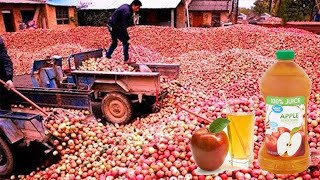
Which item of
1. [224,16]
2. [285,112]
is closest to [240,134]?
[285,112]

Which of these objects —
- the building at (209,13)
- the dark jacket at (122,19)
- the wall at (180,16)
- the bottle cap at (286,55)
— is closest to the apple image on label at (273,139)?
the bottle cap at (286,55)

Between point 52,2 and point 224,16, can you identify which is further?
point 224,16

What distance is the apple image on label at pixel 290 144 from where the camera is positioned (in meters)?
1.90

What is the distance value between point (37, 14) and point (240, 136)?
25.5 meters

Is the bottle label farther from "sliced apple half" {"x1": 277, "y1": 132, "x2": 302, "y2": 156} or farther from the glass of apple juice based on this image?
the glass of apple juice

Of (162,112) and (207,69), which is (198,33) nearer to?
(207,69)

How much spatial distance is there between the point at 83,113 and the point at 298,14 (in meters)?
25.8

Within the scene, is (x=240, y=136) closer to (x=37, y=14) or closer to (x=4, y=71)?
(x=4, y=71)

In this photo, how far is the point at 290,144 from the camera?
1914 millimetres

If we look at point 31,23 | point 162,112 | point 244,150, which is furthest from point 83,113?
point 31,23

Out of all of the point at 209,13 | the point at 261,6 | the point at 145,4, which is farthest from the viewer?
the point at 261,6

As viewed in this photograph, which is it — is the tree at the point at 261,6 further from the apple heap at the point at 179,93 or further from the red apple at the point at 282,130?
the red apple at the point at 282,130

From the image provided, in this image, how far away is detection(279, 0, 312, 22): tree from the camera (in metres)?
25.9

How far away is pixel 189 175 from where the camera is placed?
3119mm
